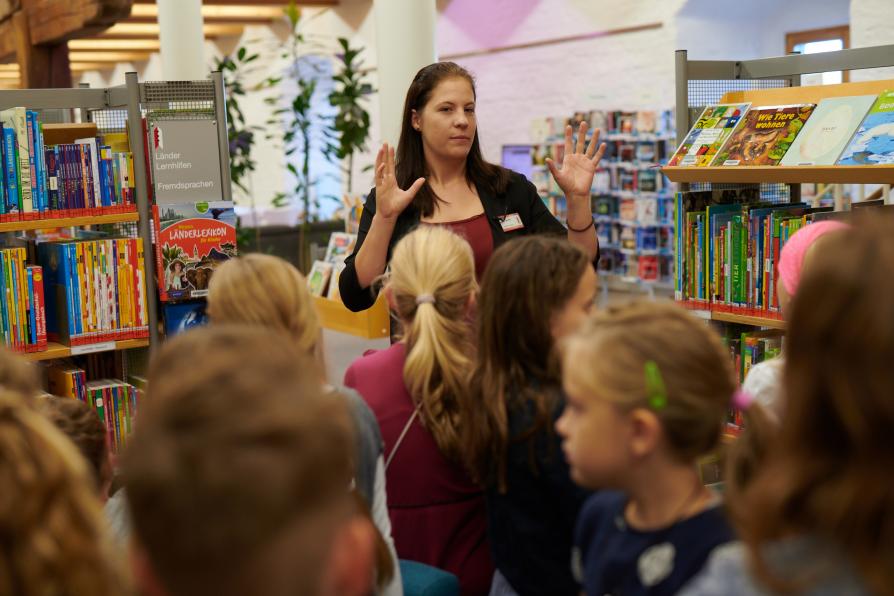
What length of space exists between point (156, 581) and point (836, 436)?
680mm

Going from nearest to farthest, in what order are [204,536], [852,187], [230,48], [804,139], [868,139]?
1. [204,536]
2. [868,139]
3. [804,139]
4. [852,187]
5. [230,48]

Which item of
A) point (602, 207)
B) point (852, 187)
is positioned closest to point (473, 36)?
point (602, 207)

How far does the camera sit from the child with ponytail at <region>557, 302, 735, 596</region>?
1.34m

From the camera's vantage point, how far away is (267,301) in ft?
5.90

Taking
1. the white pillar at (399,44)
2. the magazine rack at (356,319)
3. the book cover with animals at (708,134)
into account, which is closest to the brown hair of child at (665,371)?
the book cover with animals at (708,134)

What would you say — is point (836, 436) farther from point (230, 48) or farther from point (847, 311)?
point (230, 48)

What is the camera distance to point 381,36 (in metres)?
5.62

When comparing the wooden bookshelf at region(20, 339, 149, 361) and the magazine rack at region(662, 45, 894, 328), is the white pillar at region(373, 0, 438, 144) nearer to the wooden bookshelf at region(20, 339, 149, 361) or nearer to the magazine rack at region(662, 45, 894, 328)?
the magazine rack at region(662, 45, 894, 328)

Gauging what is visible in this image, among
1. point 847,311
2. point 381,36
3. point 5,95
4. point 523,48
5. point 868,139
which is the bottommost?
point 847,311

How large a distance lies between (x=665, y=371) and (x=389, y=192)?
1676 mm

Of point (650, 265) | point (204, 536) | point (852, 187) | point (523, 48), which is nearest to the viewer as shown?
point (204, 536)

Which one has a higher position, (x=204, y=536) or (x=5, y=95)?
(x=5, y=95)

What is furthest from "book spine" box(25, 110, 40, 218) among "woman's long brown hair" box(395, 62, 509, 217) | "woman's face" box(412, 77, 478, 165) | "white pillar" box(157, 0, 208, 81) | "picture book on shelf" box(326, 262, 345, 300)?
"white pillar" box(157, 0, 208, 81)

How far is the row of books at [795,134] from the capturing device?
3010 mm
